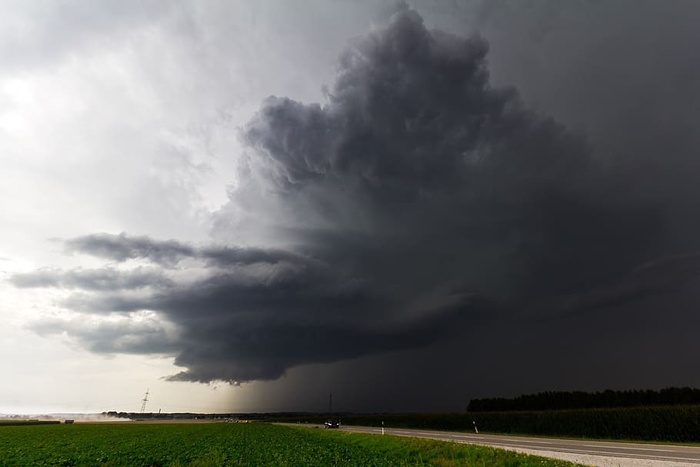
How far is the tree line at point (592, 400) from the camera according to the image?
9375cm

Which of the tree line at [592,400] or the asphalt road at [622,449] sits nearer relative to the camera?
the asphalt road at [622,449]

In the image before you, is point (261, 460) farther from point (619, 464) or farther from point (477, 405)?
point (477, 405)

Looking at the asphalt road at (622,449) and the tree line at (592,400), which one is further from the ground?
the tree line at (592,400)

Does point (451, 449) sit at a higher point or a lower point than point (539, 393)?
lower

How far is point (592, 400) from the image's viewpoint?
366 ft

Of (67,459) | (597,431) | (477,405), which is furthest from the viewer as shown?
(477,405)

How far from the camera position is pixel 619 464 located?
18719mm

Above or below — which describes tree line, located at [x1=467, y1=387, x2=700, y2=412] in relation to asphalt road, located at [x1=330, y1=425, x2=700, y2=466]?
above

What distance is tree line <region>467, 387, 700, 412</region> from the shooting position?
93750mm

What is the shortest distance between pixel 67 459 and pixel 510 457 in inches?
1363

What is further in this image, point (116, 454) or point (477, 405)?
point (477, 405)

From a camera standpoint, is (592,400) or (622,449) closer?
(622,449)

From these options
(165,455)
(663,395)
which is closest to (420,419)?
(663,395)

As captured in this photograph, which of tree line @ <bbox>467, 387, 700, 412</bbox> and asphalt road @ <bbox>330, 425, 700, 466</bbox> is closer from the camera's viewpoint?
asphalt road @ <bbox>330, 425, 700, 466</bbox>
